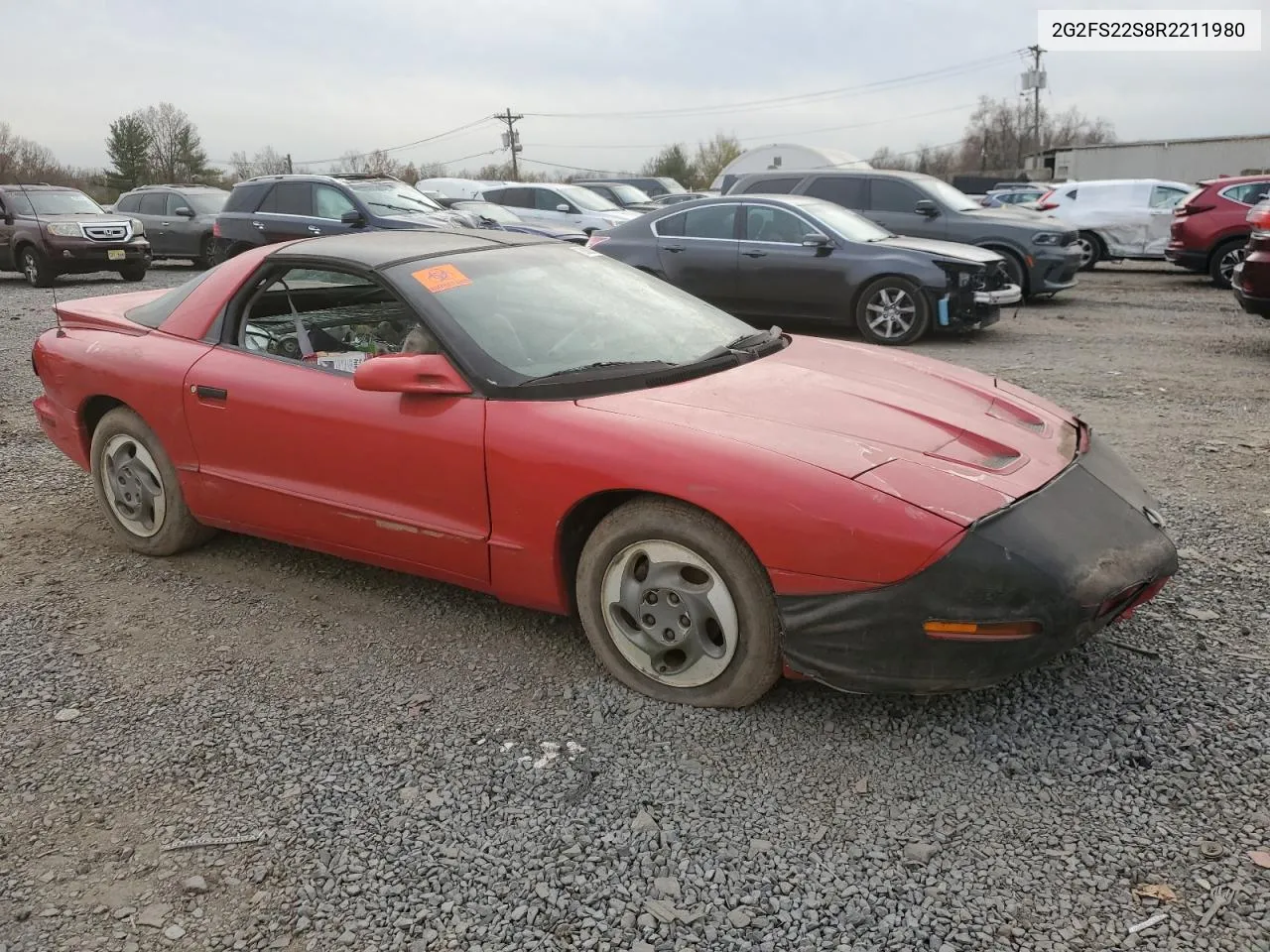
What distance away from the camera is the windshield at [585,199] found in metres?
17.4

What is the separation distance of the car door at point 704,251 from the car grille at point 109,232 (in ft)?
31.6

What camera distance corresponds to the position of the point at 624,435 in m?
2.92

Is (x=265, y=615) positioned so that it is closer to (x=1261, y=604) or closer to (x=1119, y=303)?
(x=1261, y=604)

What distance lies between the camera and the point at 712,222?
33.5ft

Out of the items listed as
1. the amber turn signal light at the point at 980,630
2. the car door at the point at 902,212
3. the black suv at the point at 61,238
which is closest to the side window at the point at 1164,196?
the car door at the point at 902,212

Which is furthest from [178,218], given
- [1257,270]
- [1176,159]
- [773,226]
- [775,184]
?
[1176,159]

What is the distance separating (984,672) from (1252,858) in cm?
68

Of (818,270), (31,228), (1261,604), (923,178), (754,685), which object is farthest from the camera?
(31,228)

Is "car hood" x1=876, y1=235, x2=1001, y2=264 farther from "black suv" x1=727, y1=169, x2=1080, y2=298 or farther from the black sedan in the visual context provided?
"black suv" x1=727, y1=169, x2=1080, y2=298

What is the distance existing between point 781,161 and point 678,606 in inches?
897

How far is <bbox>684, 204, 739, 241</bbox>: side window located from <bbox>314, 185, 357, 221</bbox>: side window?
15.2 feet

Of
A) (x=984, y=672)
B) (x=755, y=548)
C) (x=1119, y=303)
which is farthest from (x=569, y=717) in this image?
(x=1119, y=303)

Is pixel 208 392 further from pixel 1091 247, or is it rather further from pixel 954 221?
pixel 1091 247

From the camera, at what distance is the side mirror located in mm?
3176
